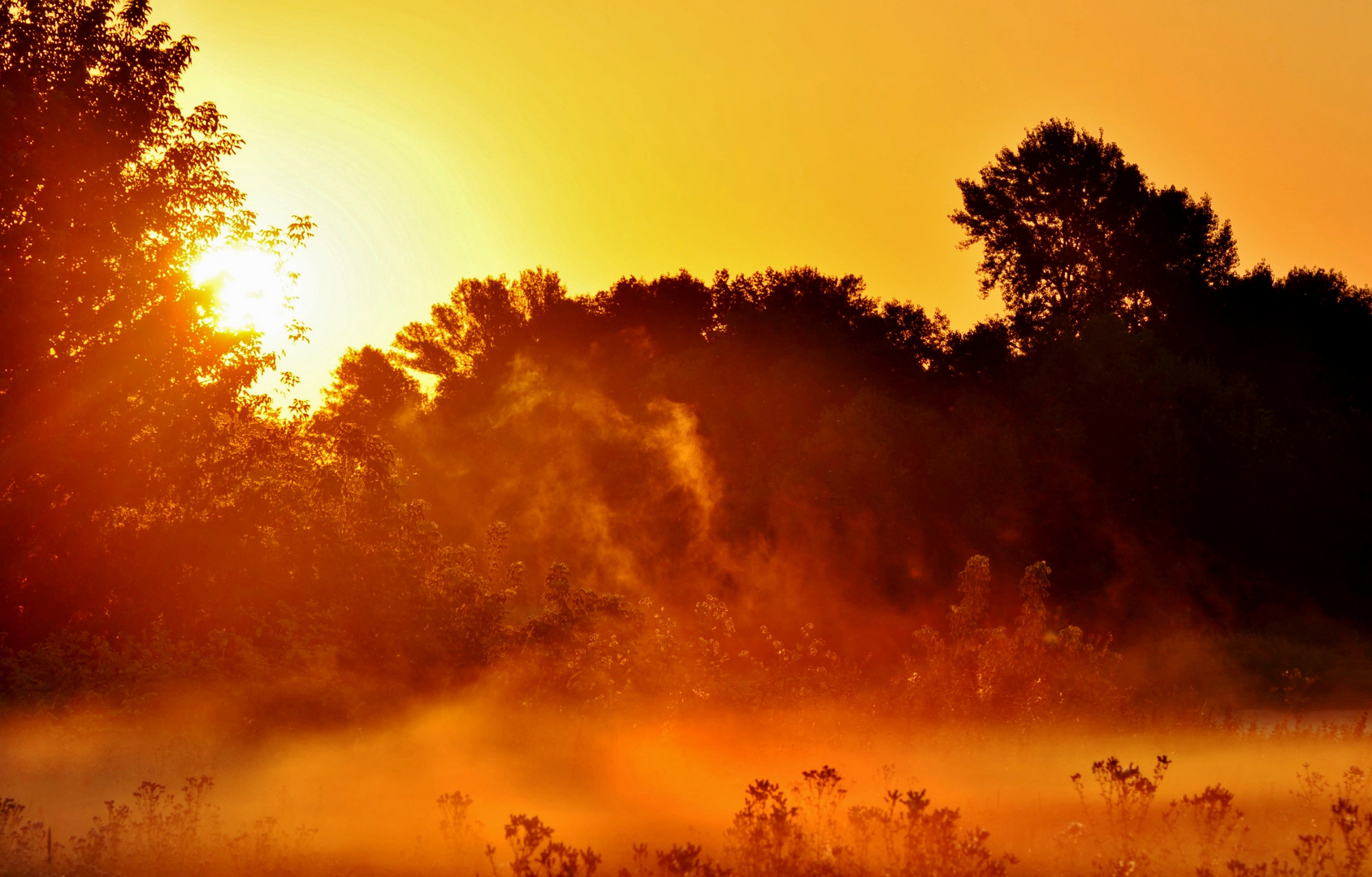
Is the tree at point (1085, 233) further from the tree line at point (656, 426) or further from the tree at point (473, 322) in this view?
the tree at point (473, 322)

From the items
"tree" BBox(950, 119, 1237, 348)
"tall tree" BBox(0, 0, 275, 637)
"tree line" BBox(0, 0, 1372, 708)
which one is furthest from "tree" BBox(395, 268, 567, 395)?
"tall tree" BBox(0, 0, 275, 637)

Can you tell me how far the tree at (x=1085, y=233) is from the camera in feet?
180

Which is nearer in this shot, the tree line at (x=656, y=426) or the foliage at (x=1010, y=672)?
the foliage at (x=1010, y=672)

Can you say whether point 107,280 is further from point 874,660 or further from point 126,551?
point 874,660

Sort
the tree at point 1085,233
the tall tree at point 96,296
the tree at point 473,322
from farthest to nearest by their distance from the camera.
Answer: the tree at point 473,322
the tree at point 1085,233
the tall tree at point 96,296

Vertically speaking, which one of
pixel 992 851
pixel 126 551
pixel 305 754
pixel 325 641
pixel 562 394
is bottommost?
pixel 992 851

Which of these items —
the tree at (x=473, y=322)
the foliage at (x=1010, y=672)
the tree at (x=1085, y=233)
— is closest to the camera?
the foliage at (x=1010, y=672)

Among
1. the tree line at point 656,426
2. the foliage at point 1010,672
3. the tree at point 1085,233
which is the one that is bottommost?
the foliage at point 1010,672

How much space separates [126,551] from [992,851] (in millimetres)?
15948

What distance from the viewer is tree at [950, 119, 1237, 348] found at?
54938 millimetres

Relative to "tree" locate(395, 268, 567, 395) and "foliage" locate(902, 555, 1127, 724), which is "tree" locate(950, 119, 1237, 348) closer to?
"tree" locate(395, 268, 567, 395)

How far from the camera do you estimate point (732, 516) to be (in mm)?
40844

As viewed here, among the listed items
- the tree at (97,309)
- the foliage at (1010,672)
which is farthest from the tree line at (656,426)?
the foliage at (1010,672)

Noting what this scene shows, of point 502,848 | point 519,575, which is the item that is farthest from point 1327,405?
point 502,848
